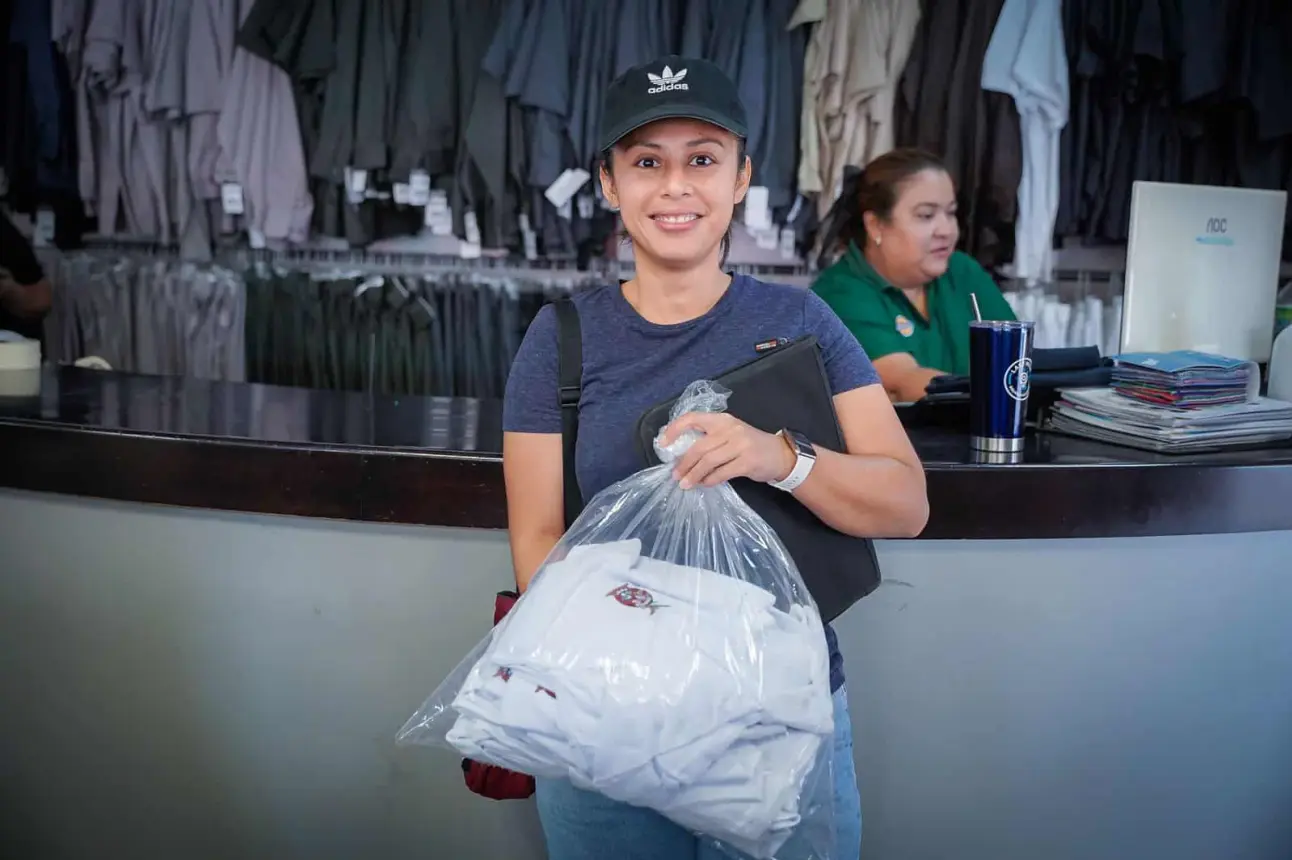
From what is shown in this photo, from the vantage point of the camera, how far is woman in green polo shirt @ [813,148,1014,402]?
2.90 m

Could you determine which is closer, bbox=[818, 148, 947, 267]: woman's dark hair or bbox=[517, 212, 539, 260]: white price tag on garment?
bbox=[818, 148, 947, 267]: woman's dark hair

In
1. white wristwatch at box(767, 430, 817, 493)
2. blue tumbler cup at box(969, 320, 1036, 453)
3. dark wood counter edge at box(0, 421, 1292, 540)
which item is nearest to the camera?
white wristwatch at box(767, 430, 817, 493)

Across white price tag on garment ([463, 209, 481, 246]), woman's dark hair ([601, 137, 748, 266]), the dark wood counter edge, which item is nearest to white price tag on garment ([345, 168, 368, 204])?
white price tag on garment ([463, 209, 481, 246])

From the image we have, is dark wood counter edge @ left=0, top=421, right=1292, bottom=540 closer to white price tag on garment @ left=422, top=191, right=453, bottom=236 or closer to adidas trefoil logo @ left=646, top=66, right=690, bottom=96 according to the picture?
adidas trefoil logo @ left=646, top=66, right=690, bottom=96

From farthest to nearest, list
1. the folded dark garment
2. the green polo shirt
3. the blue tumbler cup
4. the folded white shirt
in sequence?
the green polo shirt, the folded dark garment, the blue tumbler cup, the folded white shirt

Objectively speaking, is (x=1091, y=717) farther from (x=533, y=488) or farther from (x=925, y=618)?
(x=533, y=488)

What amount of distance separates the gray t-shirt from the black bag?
36 mm

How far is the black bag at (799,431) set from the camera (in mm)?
1167

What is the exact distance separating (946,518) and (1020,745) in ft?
1.32

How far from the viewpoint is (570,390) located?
1231 mm

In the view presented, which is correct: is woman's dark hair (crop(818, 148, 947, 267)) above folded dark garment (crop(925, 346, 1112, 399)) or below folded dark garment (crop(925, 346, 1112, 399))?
above

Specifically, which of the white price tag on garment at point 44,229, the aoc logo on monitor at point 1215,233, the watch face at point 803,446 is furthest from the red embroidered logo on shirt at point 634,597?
the white price tag on garment at point 44,229

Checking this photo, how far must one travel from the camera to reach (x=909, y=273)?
9.87ft

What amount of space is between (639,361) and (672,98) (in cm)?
27
